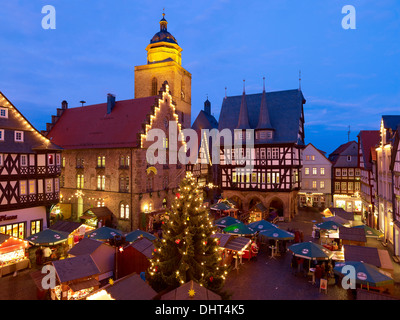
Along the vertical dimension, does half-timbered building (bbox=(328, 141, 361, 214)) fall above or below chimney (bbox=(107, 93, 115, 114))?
below

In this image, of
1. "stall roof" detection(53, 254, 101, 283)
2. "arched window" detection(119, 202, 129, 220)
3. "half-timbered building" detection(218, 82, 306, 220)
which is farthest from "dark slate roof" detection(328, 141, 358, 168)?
"stall roof" detection(53, 254, 101, 283)

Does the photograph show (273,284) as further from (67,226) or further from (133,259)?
(67,226)

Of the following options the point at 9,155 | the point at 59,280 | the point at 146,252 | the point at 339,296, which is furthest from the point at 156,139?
the point at 339,296

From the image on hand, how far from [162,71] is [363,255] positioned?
42.1 m

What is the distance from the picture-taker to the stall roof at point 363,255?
547 inches

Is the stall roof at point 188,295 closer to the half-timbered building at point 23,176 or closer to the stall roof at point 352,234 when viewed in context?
the stall roof at point 352,234

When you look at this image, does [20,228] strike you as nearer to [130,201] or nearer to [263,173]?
[130,201]

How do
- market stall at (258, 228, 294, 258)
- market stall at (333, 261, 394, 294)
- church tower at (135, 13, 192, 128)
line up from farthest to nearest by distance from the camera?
1. church tower at (135, 13, 192, 128)
2. market stall at (258, 228, 294, 258)
3. market stall at (333, 261, 394, 294)

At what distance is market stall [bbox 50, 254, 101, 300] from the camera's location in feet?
37.2

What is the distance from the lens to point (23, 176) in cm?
2131

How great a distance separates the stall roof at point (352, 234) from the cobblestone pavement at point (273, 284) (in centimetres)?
263

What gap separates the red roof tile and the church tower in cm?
1651

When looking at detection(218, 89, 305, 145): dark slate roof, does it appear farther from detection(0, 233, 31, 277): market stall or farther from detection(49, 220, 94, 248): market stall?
detection(0, 233, 31, 277): market stall
